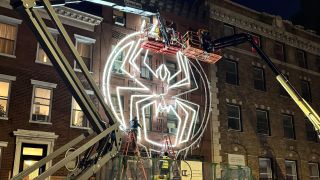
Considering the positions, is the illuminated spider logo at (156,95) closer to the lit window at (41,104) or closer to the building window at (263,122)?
the lit window at (41,104)

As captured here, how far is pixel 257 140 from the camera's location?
27.5 metres

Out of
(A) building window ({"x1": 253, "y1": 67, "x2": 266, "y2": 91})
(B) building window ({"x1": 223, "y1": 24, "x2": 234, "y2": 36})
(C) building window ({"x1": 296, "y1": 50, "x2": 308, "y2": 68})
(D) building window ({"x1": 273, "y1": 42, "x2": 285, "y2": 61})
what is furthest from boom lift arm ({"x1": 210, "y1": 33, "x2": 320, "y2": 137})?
(C) building window ({"x1": 296, "y1": 50, "x2": 308, "y2": 68})

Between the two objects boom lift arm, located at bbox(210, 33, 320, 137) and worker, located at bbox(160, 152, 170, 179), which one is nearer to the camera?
worker, located at bbox(160, 152, 170, 179)

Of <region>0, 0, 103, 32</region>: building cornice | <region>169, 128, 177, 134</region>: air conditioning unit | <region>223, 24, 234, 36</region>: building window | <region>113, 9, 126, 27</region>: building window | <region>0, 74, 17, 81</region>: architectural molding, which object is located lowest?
<region>169, 128, 177, 134</region>: air conditioning unit

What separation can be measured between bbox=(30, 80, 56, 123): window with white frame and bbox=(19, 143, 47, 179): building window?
55.0 inches

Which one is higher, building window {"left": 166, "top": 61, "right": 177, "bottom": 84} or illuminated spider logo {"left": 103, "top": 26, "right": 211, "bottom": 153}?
building window {"left": 166, "top": 61, "right": 177, "bottom": 84}

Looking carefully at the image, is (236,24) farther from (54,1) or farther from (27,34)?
(54,1)

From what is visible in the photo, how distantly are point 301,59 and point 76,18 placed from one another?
21796 millimetres

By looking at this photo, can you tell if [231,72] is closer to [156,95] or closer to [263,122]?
[263,122]

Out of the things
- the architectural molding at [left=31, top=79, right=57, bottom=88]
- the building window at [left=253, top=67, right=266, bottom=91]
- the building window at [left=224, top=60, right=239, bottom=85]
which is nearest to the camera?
the architectural molding at [left=31, top=79, right=57, bottom=88]

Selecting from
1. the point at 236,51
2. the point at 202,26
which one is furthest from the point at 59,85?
the point at 236,51

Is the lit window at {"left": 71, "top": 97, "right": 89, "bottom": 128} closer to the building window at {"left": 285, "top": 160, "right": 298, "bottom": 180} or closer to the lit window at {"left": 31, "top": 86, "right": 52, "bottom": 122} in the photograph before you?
the lit window at {"left": 31, "top": 86, "right": 52, "bottom": 122}

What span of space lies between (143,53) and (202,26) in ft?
20.3

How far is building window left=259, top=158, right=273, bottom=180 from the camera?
2698 centimetres
